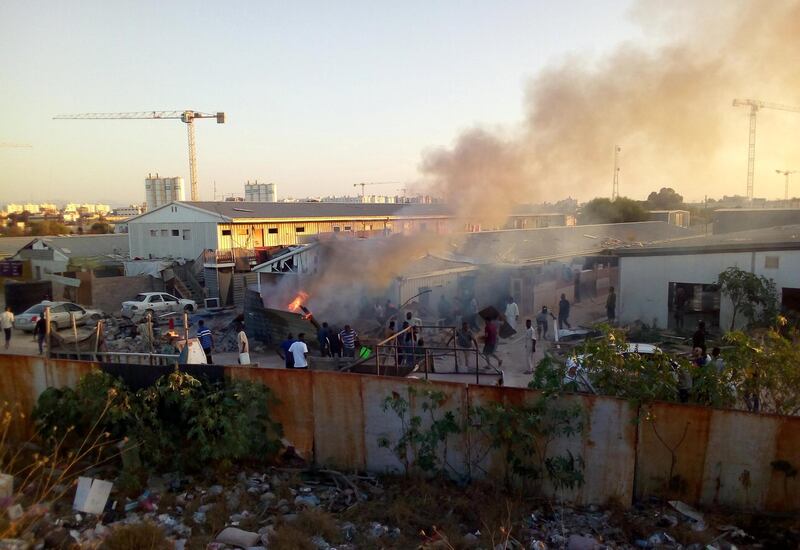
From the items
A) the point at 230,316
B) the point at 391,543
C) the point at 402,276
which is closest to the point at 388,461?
the point at 391,543

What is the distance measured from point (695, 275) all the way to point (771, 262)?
1.77 metres

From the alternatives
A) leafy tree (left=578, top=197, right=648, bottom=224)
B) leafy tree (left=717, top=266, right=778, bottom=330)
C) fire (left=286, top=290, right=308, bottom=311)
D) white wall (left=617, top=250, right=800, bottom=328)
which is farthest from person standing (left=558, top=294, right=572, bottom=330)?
leafy tree (left=578, top=197, right=648, bottom=224)

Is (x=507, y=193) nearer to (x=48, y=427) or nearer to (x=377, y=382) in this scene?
(x=377, y=382)

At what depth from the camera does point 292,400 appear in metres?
7.30

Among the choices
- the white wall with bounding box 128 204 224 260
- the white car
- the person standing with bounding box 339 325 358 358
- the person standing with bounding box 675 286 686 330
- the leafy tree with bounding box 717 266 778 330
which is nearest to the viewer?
the person standing with bounding box 339 325 358 358

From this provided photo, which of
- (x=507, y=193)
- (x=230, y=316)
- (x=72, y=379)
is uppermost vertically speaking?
(x=507, y=193)

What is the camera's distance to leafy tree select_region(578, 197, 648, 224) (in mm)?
→ 57062

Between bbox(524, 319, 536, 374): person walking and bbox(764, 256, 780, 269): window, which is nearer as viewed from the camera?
bbox(524, 319, 536, 374): person walking

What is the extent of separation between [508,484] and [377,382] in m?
1.82

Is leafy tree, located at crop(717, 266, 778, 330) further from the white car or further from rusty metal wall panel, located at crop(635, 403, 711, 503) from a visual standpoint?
the white car

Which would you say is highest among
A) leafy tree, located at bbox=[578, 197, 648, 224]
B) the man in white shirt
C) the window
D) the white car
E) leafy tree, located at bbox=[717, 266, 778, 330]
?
leafy tree, located at bbox=[578, 197, 648, 224]

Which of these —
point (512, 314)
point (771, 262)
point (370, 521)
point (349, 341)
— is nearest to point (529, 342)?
point (512, 314)

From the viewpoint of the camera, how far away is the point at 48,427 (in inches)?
299

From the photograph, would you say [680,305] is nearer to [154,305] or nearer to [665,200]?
[154,305]
